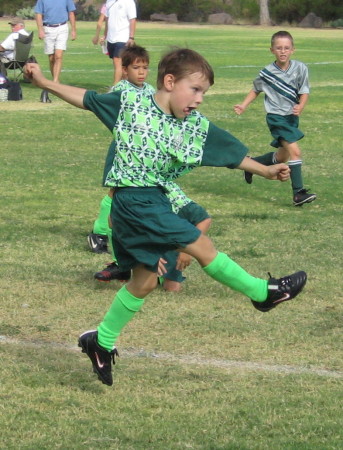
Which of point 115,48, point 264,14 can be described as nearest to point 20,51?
point 115,48

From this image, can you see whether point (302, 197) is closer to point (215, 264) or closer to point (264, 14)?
point (215, 264)

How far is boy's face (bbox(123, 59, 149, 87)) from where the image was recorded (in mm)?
7586

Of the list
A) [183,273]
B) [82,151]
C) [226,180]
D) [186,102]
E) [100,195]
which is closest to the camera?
[186,102]

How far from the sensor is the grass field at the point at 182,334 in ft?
16.1

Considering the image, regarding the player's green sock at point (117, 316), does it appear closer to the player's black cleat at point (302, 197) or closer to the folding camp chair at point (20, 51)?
the player's black cleat at point (302, 197)

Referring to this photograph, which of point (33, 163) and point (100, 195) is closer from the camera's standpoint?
point (100, 195)

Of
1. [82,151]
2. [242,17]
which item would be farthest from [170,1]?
[82,151]

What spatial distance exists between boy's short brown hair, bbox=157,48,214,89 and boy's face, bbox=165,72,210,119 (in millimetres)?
23

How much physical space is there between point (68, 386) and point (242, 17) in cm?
7127

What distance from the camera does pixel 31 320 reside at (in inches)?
263

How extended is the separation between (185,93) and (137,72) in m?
2.35

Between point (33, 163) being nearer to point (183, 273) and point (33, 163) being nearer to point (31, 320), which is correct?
point (183, 273)

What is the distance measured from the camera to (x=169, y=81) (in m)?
5.38

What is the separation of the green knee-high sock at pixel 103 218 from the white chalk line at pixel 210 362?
2077mm
